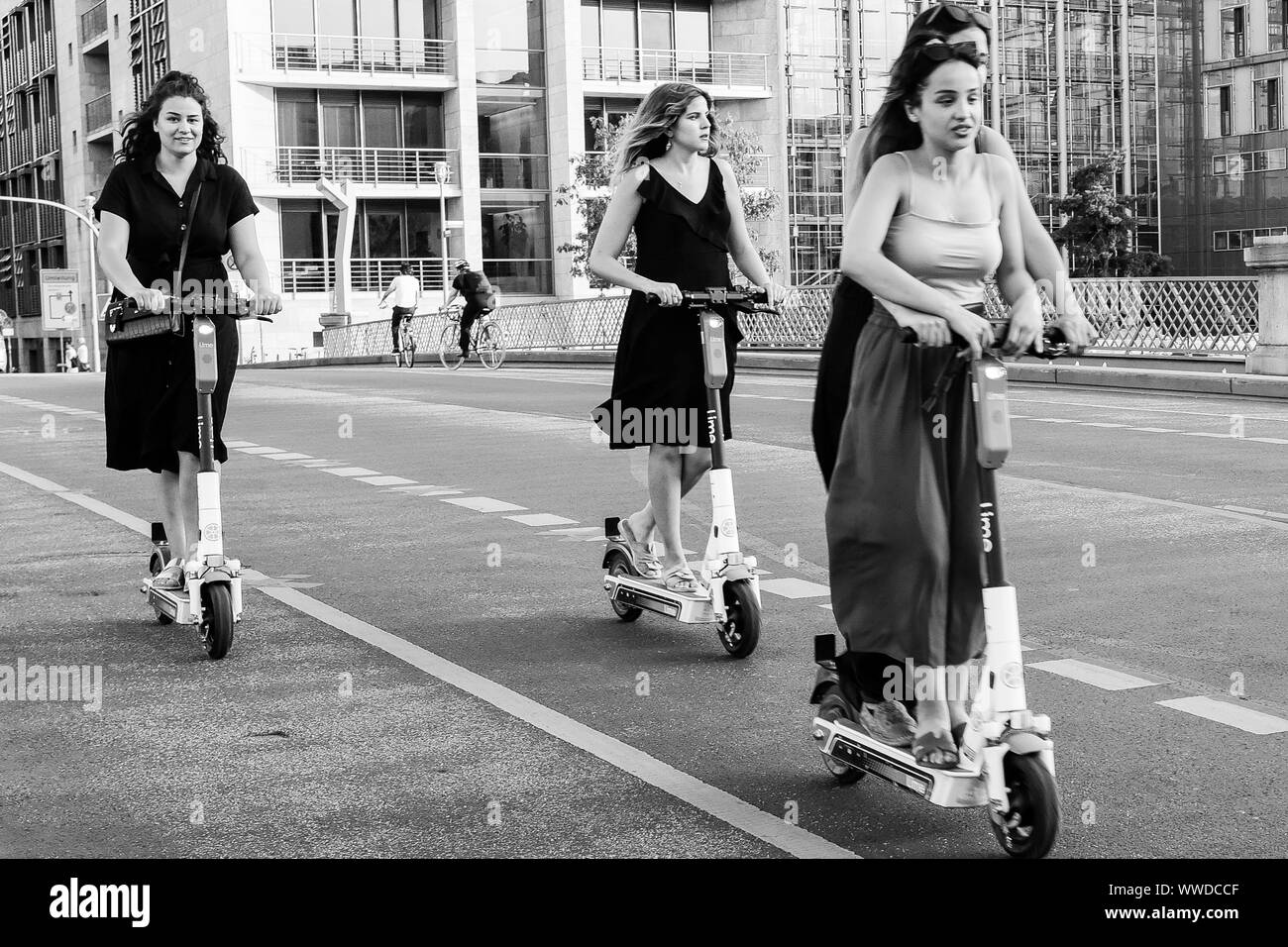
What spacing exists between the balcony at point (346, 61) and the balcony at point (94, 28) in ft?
61.4

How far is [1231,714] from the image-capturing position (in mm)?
5262

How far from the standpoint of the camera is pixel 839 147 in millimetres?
64750

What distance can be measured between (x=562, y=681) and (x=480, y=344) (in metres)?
25.9

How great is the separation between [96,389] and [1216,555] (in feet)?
65.2

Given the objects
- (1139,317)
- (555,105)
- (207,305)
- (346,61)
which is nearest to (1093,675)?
(207,305)

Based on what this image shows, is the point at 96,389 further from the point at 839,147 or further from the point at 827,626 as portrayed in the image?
the point at 839,147

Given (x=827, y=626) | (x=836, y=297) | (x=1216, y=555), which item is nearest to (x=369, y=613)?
(x=827, y=626)

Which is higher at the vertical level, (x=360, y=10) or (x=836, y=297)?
(x=360, y=10)

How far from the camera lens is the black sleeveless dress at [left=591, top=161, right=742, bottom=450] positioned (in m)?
6.49

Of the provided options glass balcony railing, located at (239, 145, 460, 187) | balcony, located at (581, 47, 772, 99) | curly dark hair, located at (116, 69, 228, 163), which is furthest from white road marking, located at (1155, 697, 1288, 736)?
balcony, located at (581, 47, 772, 99)

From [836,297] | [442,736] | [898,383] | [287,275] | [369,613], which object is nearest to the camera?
[898,383]

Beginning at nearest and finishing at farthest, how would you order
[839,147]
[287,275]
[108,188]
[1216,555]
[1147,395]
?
[108,188]
[1216,555]
[1147,395]
[287,275]
[839,147]

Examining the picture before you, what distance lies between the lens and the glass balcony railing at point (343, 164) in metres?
56.1
